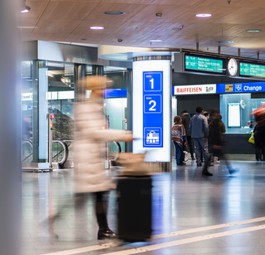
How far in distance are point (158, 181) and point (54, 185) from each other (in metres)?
2.45

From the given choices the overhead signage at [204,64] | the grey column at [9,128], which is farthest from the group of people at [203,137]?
the grey column at [9,128]

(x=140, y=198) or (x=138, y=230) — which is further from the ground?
(x=140, y=198)

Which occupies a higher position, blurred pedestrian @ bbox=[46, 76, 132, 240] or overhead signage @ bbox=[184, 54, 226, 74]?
overhead signage @ bbox=[184, 54, 226, 74]

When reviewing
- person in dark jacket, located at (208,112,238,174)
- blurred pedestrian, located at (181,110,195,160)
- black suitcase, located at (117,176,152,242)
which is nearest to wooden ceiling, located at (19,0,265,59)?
person in dark jacket, located at (208,112,238,174)

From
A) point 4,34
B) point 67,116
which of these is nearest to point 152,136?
point 67,116

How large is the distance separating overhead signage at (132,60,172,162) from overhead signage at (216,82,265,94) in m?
8.54

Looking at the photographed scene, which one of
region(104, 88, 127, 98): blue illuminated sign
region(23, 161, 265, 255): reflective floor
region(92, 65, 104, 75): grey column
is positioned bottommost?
region(23, 161, 265, 255): reflective floor

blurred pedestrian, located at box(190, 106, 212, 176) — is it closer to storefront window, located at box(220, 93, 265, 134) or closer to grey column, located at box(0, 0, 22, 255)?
storefront window, located at box(220, 93, 265, 134)

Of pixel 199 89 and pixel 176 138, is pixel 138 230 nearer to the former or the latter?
pixel 176 138

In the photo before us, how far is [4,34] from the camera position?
3.88ft

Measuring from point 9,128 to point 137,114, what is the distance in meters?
14.4

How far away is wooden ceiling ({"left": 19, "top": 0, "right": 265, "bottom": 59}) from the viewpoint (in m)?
9.51

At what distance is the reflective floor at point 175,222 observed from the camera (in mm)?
5750

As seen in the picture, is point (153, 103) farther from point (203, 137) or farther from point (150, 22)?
point (150, 22)
